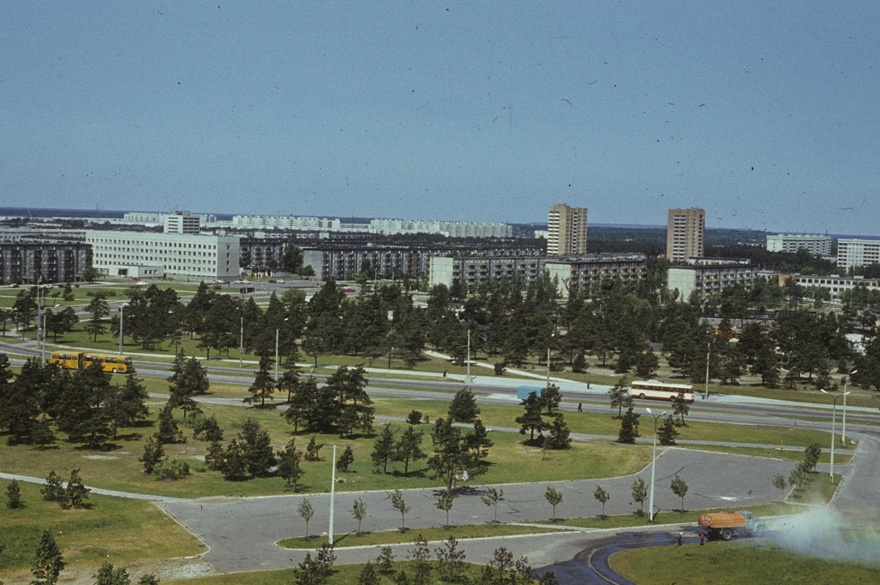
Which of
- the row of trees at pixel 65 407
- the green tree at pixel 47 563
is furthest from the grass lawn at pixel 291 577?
the row of trees at pixel 65 407

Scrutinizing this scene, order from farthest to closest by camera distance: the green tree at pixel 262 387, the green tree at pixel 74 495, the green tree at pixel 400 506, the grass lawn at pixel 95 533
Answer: the green tree at pixel 262 387 → the green tree at pixel 74 495 → the green tree at pixel 400 506 → the grass lawn at pixel 95 533

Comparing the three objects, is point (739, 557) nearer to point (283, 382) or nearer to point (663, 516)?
Answer: point (663, 516)

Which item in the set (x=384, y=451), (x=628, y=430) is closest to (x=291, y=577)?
(x=384, y=451)

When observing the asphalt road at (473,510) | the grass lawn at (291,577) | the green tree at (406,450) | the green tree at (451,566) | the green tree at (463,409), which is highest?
the green tree at (463,409)

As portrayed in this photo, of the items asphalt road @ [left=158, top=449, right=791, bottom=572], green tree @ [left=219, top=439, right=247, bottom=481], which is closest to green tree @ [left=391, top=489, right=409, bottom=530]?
→ asphalt road @ [left=158, top=449, right=791, bottom=572]

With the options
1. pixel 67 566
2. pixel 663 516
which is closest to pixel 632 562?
pixel 663 516

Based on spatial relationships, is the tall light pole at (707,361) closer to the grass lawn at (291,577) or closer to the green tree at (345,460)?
the green tree at (345,460)
